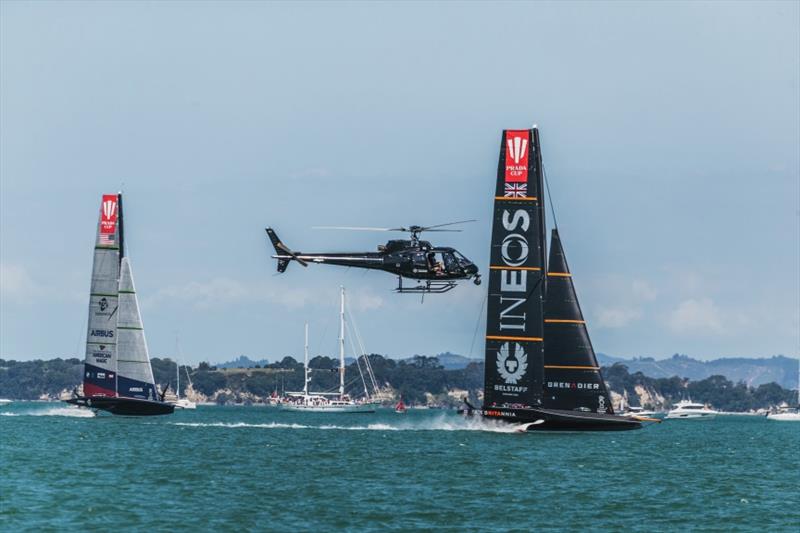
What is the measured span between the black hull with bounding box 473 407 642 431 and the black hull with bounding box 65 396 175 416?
3408cm

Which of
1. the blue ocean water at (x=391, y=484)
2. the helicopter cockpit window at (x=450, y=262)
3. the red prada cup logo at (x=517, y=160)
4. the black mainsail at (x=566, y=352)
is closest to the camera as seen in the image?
the blue ocean water at (x=391, y=484)

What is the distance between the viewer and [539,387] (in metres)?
74.6

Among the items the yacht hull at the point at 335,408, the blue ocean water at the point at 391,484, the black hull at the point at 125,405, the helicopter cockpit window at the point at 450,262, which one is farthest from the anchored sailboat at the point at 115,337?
the yacht hull at the point at 335,408

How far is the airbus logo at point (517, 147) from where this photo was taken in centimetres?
7288

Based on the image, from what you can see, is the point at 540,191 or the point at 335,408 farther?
the point at 335,408

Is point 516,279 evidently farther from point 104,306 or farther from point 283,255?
point 104,306

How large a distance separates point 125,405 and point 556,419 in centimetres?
3958

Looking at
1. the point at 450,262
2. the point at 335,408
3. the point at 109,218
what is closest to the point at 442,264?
the point at 450,262

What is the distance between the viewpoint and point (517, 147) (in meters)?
73.0

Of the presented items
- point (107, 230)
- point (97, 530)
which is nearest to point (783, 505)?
point (97, 530)

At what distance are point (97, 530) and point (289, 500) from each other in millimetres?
8672

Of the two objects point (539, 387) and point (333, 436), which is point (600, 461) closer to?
point (539, 387)

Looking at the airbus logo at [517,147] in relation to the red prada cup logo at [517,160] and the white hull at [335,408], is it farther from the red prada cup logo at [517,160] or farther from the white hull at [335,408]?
the white hull at [335,408]

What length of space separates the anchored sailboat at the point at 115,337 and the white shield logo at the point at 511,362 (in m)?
36.8
